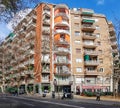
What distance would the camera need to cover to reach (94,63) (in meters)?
83.5

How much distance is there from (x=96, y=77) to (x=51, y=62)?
1333 centimetres

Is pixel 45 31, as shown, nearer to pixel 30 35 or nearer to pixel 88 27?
pixel 30 35

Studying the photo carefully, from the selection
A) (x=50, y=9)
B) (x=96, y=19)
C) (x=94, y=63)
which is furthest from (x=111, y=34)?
(x=50, y=9)

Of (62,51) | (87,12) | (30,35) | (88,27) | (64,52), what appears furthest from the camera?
(87,12)

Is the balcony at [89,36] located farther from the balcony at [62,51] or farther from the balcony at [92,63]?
the balcony at [92,63]

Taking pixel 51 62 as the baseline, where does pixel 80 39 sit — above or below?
above

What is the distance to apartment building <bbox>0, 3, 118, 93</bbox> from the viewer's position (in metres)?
79.1

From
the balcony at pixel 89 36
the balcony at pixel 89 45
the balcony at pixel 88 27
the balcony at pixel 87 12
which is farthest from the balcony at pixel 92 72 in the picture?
the balcony at pixel 87 12

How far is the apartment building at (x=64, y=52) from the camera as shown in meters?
79.1

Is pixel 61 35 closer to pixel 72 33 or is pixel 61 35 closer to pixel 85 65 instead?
pixel 72 33

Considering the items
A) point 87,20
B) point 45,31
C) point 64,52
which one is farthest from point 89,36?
point 45,31

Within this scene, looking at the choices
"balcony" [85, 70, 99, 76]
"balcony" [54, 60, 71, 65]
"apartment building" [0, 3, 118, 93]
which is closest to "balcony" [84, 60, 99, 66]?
"apartment building" [0, 3, 118, 93]

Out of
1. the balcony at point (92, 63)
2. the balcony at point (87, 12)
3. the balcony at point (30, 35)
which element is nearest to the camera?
the balcony at point (30, 35)

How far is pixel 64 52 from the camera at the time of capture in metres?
81.5
